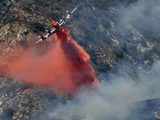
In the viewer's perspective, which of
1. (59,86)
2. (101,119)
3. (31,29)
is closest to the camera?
(101,119)

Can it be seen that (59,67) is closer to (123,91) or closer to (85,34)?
(85,34)

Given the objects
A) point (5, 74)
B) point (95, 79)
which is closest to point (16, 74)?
point (5, 74)

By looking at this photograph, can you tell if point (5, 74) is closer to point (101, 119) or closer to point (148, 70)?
point (101, 119)

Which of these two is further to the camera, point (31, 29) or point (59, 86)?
point (31, 29)

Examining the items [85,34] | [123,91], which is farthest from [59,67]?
[123,91]

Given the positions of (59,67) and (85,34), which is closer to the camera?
(59,67)
